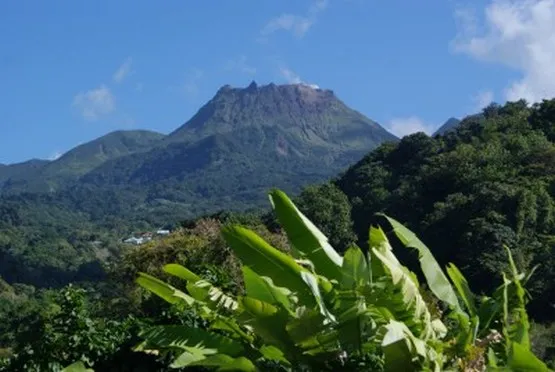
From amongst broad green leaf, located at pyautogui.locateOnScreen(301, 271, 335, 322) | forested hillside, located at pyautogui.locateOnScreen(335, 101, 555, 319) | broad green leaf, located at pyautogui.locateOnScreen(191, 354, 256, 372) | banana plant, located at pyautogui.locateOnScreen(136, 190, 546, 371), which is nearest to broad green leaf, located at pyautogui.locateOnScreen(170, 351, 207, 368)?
banana plant, located at pyautogui.locateOnScreen(136, 190, 546, 371)

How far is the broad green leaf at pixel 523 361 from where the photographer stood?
280 centimetres

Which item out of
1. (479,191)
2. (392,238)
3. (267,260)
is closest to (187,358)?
(267,260)

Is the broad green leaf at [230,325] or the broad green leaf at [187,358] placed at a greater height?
the broad green leaf at [230,325]

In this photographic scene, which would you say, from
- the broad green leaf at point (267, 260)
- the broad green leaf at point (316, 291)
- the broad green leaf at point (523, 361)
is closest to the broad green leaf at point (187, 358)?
the broad green leaf at point (267, 260)

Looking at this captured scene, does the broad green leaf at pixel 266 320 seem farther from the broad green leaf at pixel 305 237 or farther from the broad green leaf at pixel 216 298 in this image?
the broad green leaf at pixel 305 237

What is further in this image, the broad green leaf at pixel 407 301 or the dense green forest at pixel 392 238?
the dense green forest at pixel 392 238

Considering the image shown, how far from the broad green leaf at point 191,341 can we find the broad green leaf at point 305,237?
18.6 inches

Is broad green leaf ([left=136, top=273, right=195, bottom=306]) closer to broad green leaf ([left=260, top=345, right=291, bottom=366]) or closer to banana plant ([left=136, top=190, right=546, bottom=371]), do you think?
banana plant ([left=136, top=190, right=546, bottom=371])

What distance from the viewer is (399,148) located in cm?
5816

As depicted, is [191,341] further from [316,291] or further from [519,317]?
[519,317]

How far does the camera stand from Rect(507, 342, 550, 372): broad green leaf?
2801mm

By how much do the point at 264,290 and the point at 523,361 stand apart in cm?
112

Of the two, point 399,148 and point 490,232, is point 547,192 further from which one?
point 399,148

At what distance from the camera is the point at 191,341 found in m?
3.47
